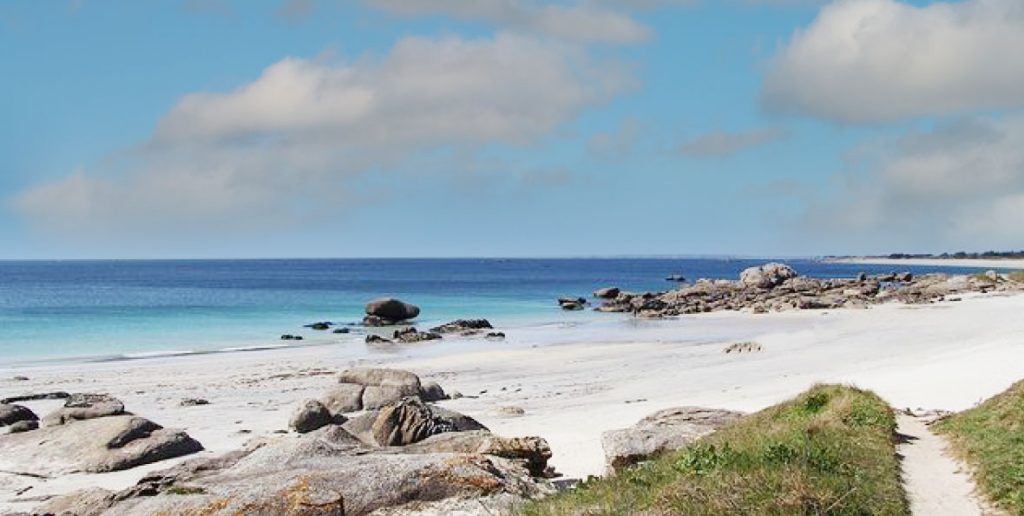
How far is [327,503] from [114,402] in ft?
52.0

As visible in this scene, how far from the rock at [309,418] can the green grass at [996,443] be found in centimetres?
1465

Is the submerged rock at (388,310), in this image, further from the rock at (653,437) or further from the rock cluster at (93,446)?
the rock at (653,437)

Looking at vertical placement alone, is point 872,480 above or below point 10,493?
above

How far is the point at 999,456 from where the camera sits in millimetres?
12344

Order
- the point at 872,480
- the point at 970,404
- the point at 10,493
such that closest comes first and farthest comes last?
the point at 872,480 → the point at 10,493 → the point at 970,404

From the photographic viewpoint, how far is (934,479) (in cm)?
1254

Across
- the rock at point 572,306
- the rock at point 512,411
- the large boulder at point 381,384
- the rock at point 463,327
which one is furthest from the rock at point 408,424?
the rock at point 572,306

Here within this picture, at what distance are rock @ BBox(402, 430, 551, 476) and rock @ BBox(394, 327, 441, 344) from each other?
128 ft

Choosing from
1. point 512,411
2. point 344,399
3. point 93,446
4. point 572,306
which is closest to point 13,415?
point 93,446

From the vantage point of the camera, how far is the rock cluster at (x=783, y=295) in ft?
245

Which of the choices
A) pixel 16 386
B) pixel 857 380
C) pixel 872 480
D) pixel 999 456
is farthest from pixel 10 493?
pixel 857 380

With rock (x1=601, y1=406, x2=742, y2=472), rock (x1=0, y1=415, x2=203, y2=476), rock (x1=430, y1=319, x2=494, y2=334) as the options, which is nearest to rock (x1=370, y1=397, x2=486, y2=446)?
rock (x1=601, y1=406, x2=742, y2=472)

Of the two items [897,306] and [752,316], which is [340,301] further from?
[897,306]

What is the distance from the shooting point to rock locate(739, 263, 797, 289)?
102000 millimetres
